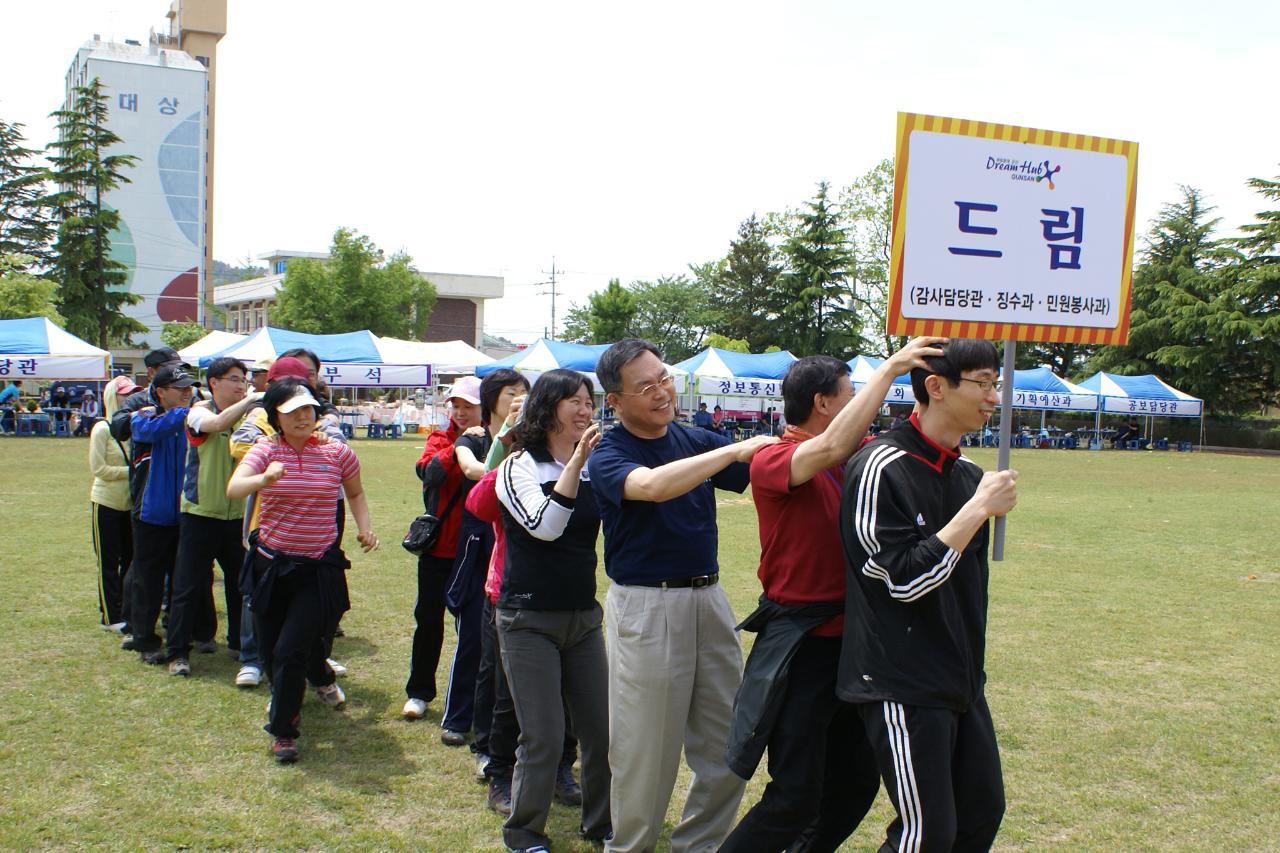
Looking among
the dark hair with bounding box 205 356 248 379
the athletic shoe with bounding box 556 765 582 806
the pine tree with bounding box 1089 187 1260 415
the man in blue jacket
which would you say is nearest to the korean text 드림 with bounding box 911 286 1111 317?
the athletic shoe with bounding box 556 765 582 806

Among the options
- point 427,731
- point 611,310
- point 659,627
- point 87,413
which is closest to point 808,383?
point 659,627

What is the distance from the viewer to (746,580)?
938 centimetres

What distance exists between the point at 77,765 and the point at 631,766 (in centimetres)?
280

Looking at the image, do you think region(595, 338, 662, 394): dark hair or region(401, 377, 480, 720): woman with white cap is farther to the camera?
region(401, 377, 480, 720): woman with white cap

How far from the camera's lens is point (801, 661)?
10.1ft

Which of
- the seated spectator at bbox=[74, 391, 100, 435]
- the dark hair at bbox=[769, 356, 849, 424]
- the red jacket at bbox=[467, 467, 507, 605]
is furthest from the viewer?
the seated spectator at bbox=[74, 391, 100, 435]

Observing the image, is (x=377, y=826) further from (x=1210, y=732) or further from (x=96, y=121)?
(x=96, y=121)

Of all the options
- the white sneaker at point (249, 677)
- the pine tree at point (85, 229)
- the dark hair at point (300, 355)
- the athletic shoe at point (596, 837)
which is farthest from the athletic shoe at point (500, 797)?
the pine tree at point (85, 229)

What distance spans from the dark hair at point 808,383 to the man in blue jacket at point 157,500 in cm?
449

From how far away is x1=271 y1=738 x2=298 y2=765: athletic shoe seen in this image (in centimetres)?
475

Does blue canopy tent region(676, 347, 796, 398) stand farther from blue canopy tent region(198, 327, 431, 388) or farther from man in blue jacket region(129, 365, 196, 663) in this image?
man in blue jacket region(129, 365, 196, 663)

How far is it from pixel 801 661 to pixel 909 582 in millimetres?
565

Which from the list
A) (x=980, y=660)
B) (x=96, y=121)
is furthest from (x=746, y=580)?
(x=96, y=121)

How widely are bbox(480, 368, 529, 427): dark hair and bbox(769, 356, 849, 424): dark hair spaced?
203 centimetres
